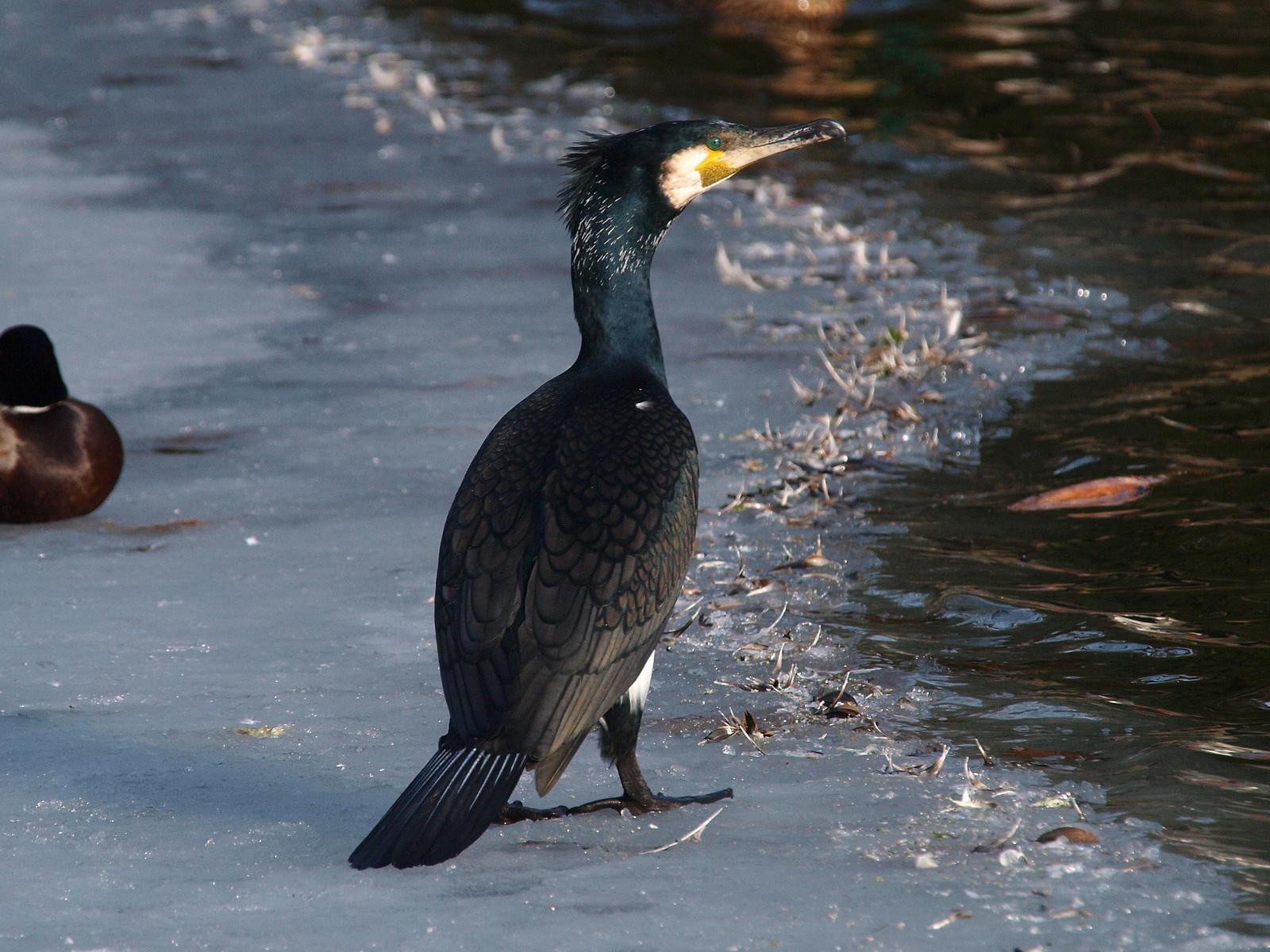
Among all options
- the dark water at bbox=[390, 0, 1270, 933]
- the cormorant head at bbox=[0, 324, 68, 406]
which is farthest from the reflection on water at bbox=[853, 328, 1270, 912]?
the cormorant head at bbox=[0, 324, 68, 406]

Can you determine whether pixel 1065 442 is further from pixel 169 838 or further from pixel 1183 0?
pixel 1183 0

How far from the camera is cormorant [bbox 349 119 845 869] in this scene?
9.19 feet

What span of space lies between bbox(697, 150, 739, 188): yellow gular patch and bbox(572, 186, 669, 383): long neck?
0.51 ft

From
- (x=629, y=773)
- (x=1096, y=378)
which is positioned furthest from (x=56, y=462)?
(x=1096, y=378)

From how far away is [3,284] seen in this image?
273 inches

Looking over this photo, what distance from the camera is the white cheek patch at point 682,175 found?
3625 mm

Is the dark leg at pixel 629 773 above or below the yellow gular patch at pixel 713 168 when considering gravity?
below

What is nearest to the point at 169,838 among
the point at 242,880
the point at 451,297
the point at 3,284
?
the point at 242,880

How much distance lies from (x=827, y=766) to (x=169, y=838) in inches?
52.2

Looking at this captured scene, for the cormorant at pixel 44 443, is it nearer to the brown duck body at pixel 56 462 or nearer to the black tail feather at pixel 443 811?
the brown duck body at pixel 56 462

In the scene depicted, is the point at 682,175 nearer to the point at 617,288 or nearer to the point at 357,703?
the point at 617,288

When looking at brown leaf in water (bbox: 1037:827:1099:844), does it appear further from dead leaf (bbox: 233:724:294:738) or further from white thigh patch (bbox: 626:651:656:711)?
dead leaf (bbox: 233:724:294:738)

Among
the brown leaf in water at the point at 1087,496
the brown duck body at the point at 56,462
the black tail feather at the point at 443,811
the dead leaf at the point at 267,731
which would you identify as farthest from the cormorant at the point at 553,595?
the brown duck body at the point at 56,462

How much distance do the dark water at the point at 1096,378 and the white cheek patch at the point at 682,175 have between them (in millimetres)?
1186
